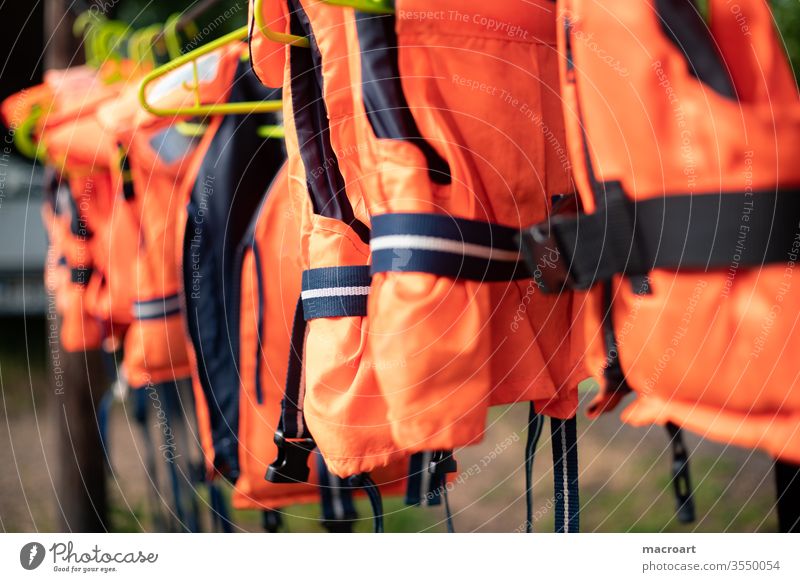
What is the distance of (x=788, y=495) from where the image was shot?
1.84 feet

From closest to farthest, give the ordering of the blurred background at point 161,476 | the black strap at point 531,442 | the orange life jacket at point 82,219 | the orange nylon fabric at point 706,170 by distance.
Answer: the orange nylon fabric at point 706,170
the black strap at point 531,442
the orange life jacket at point 82,219
the blurred background at point 161,476

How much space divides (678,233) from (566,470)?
0.24 metres

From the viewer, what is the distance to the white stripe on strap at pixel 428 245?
53 cm

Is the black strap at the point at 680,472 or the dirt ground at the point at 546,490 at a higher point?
the black strap at the point at 680,472

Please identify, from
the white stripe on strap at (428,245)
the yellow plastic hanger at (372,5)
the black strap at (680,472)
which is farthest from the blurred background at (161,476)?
the yellow plastic hanger at (372,5)

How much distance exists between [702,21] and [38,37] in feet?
4.39

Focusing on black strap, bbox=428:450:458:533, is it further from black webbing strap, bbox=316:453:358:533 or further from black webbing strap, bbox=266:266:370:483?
black webbing strap, bbox=316:453:358:533

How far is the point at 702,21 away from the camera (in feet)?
1.48

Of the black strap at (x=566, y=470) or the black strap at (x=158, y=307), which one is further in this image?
the black strap at (x=158, y=307)

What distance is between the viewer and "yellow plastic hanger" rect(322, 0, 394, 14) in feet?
1.76

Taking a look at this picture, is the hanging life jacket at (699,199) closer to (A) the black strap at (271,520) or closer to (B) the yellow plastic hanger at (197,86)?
(B) the yellow plastic hanger at (197,86)

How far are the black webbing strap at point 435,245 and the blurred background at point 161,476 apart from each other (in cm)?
31

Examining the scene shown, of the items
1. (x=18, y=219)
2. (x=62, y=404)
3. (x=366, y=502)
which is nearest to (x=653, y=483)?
(x=366, y=502)

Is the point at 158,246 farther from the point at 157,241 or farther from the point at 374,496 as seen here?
the point at 374,496
